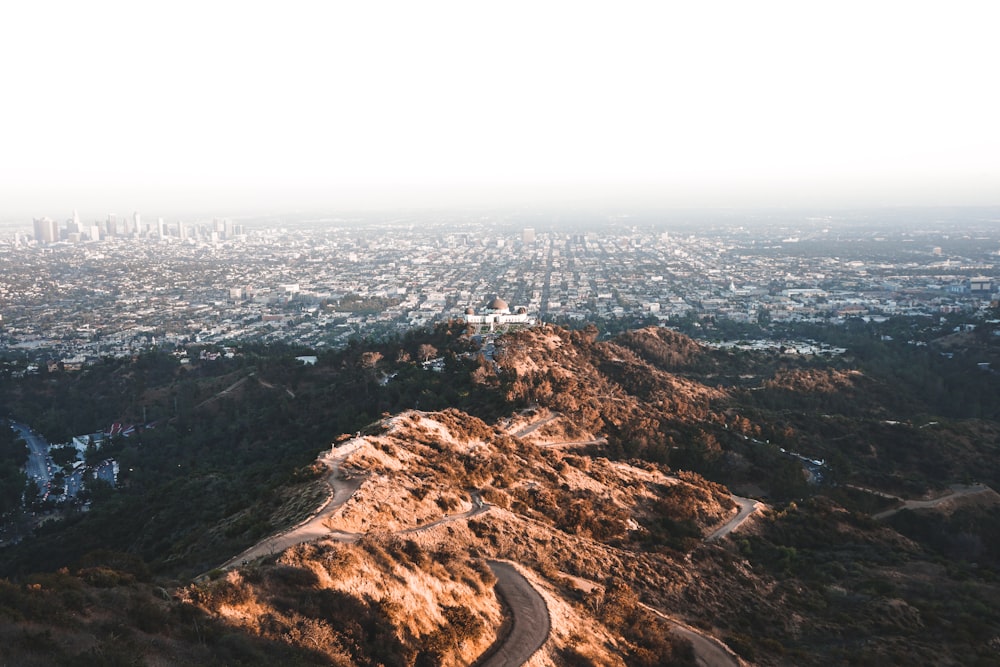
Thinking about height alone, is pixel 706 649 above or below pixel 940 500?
above

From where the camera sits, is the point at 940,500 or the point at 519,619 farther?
the point at 940,500

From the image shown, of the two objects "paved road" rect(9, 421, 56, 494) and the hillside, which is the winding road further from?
"paved road" rect(9, 421, 56, 494)

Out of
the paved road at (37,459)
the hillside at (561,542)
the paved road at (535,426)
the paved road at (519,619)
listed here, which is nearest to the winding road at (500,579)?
the paved road at (519,619)

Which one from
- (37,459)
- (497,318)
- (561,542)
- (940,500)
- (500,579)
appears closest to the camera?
(500,579)

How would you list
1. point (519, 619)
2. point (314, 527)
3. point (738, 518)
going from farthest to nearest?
point (738, 518)
point (314, 527)
point (519, 619)

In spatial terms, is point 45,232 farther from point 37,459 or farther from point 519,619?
point 519,619

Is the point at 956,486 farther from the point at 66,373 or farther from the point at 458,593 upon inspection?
the point at 66,373

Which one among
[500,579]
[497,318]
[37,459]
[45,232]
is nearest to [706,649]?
[500,579]
